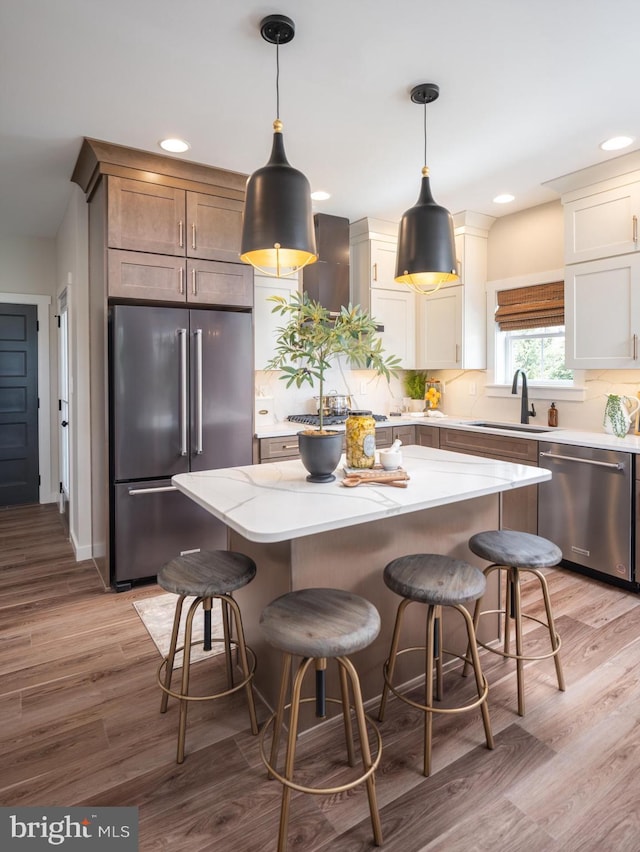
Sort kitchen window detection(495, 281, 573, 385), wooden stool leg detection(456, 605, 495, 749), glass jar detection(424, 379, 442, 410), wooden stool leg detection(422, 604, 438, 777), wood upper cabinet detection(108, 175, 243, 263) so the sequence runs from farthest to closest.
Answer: glass jar detection(424, 379, 442, 410) < kitchen window detection(495, 281, 573, 385) < wood upper cabinet detection(108, 175, 243, 263) < wooden stool leg detection(456, 605, 495, 749) < wooden stool leg detection(422, 604, 438, 777)

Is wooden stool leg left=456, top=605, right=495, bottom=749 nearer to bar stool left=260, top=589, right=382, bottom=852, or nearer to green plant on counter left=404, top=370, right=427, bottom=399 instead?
bar stool left=260, top=589, right=382, bottom=852

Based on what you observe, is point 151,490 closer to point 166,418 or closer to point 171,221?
point 166,418

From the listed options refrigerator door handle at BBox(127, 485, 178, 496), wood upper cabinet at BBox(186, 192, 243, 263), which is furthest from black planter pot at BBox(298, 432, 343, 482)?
wood upper cabinet at BBox(186, 192, 243, 263)

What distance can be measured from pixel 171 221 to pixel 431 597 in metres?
2.80

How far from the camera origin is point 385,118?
277cm

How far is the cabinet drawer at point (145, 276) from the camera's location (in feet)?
10.2

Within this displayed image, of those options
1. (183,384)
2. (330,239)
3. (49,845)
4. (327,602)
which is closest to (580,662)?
(327,602)

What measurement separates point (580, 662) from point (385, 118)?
2918 millimetres

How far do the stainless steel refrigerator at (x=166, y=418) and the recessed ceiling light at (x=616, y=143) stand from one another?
2.48 m

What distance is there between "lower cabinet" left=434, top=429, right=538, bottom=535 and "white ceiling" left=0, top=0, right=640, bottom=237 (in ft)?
6.22

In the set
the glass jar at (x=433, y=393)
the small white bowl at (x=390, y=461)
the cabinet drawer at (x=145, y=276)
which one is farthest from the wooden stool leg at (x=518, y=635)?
the glass jar at (x=433, y=393)

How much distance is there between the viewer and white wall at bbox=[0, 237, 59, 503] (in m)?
5.09

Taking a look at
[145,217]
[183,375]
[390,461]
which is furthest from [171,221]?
[390,461]

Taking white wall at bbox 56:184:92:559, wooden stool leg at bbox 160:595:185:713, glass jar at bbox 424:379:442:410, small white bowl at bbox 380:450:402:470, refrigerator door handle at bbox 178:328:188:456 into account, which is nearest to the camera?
wooden stool leg at bbox 160:595:185:713
